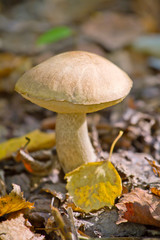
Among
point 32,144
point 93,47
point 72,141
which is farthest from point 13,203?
point 93,47

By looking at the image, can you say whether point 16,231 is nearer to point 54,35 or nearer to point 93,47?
point 54,35

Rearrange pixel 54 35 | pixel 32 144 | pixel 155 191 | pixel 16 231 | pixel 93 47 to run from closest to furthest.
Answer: pixel 16 231 < pixel 155 191 < pixel 32 144 < pixel 54 35 < pixel 93 47

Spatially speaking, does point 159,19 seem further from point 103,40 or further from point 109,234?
point 109,234

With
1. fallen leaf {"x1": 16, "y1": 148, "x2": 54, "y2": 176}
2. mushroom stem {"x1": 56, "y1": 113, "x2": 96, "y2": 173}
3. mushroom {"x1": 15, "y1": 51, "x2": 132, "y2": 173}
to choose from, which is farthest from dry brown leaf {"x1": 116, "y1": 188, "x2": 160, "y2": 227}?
fallen leaf {"x1": 16, "y1": 148, "x2": 54, "y2": 176}

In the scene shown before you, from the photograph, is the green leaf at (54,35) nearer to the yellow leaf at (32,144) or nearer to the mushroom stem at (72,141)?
the yellow leaf at (32,144)

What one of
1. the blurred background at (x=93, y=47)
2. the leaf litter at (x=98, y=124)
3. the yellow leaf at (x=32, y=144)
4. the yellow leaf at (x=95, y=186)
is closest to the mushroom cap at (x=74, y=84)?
the yellow leaf at (x=95, y=186)

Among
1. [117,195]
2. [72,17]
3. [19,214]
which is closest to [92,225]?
[117,195]
